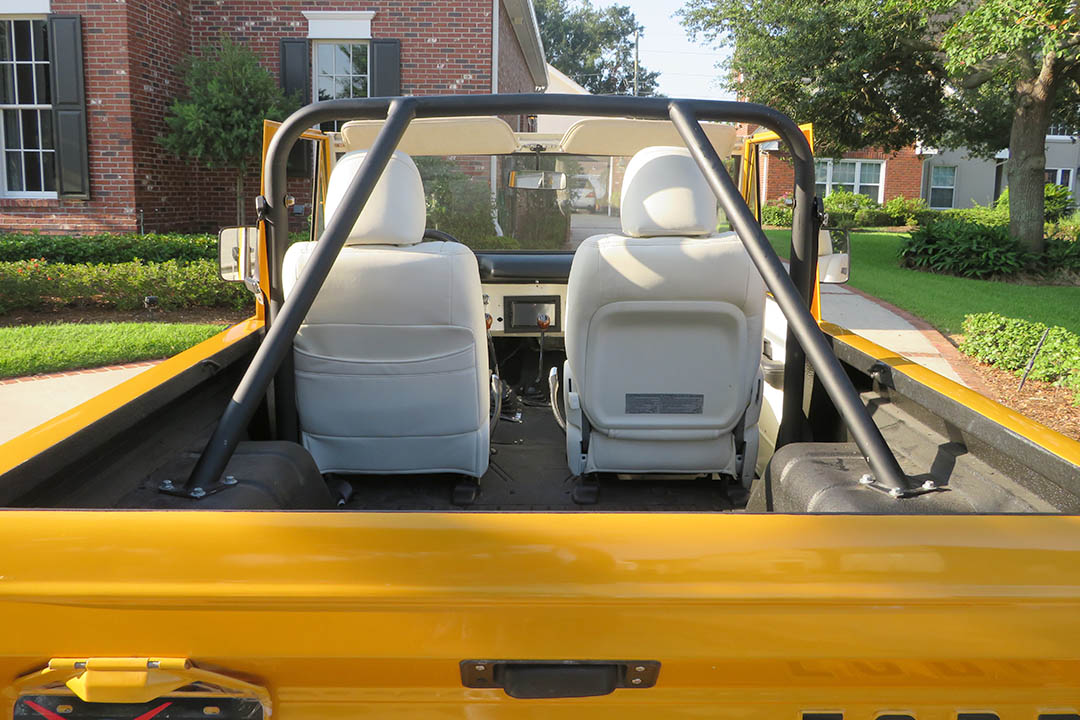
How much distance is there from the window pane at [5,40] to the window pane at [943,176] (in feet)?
108

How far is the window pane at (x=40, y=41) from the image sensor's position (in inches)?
504

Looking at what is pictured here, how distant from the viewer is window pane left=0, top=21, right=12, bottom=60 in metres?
12.9

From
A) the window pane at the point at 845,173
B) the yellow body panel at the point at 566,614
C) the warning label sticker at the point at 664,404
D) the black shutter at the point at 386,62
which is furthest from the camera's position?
the window pane at the point at 845,173

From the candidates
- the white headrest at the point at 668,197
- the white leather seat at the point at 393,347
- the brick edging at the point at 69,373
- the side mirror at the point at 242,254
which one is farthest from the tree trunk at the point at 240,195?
the white headrest at the point at 668,197

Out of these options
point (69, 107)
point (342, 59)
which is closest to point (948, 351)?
point (342, 59)

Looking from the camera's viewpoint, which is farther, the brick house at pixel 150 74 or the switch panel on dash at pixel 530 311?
the brick house at pixel 150 74

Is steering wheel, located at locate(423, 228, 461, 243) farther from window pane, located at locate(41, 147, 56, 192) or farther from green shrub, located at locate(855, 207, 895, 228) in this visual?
green shrub, located at locate(855, 207, 895, 228)

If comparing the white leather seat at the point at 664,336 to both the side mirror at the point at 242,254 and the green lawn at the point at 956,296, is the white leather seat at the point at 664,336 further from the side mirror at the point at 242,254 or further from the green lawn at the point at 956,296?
the green lawn at the point at 956,296

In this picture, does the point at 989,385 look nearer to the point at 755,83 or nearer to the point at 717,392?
the point at 717,392

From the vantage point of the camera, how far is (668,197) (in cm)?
292

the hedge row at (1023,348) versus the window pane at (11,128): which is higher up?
the window pane at (11,128)

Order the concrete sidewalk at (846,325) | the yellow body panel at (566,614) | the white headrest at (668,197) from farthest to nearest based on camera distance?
the concrete sidewalk at (846,325) < the white headrest at (668,197) < the yellow body panel at (566,614)

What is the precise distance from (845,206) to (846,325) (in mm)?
22592

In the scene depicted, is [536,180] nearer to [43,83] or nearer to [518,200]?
[518,200]
